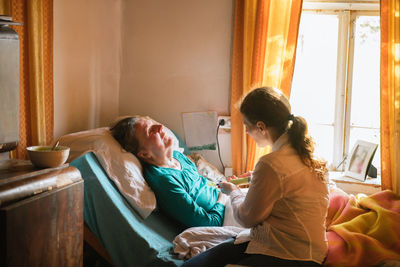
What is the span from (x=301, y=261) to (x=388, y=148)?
138cm

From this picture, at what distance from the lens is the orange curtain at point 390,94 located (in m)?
2.38

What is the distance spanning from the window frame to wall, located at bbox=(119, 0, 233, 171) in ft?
2.25

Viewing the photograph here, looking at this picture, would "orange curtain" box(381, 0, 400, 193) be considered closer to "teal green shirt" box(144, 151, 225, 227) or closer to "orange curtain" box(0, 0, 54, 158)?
"teal green shirt" box(144, 151, 225, 227)

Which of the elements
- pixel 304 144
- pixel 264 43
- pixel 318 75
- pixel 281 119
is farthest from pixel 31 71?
pixel 318 75

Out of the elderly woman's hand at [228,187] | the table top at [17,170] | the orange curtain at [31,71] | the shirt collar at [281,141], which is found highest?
the orange curtain at [31,71]

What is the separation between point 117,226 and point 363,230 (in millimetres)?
1132

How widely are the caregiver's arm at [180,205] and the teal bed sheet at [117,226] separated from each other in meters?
0.10

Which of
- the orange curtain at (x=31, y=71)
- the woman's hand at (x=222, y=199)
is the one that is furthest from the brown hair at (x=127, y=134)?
the woman's hand at (x=222, y=199)

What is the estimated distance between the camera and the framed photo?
265cm

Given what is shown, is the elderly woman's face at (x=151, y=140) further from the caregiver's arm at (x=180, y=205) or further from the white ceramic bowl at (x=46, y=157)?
the white ceramic bowl at (x=46, y=157)

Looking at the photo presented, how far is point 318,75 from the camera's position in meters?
2.90

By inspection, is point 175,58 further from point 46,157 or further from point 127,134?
point 46,157

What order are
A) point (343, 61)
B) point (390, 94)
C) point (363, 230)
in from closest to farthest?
point (363, 230) < point (390, 94) < point (343, 61)

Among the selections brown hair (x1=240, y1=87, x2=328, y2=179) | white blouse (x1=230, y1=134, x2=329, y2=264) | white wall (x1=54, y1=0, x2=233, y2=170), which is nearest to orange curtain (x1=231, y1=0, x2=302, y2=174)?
white wall (x1=54, y1=0, x2=233, y2=170)
